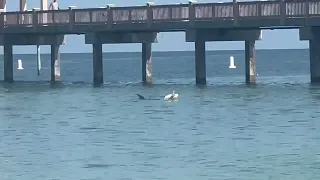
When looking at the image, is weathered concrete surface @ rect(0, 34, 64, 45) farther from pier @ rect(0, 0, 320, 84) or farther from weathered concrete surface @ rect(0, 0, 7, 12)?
weathered concrete surface @ rect(0, 0, 7, 12)

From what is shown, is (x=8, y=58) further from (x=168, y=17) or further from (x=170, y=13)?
(x=170, y=13)

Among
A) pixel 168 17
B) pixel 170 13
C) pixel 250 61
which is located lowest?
pixel 250 61

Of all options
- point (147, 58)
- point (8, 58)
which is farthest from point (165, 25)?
point (8, 58)

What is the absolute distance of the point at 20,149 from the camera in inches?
1228

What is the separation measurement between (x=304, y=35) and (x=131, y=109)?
10.1m

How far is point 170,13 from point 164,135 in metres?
20.0

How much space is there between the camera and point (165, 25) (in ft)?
174

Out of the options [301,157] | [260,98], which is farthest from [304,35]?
[301,157]

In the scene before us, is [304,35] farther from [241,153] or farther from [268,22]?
[241,153]

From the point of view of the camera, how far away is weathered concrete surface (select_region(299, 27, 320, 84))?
165 ft

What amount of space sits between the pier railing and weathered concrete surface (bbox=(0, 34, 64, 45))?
176 centimetres

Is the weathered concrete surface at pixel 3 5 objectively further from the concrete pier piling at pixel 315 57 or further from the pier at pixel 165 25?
the concrete pier piling at pixel 315 57

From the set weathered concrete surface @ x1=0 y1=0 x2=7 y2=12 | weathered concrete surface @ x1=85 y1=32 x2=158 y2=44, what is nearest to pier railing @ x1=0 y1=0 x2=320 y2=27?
weathered concrete surface @ x1=85 y1=32 x2=158 y2=44

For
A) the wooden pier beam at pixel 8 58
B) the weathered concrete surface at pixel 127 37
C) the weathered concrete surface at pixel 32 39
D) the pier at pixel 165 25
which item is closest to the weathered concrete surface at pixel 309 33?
the pier at pixel 165 25
